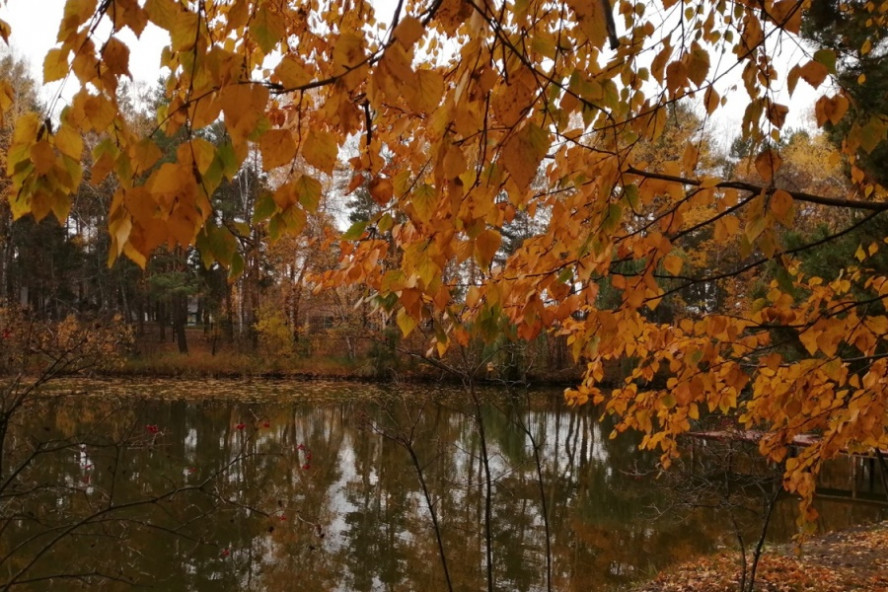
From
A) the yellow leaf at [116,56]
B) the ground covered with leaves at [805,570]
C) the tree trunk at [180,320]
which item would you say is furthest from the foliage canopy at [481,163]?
the tree trunk at [180,320]

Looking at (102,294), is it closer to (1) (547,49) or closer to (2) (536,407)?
(2) (536,407)

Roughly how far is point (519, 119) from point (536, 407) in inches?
594

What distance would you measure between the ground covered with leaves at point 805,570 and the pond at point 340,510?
62cm

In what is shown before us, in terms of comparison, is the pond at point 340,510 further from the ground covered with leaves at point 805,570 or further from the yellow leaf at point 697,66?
the yellow leaf at point 697,66

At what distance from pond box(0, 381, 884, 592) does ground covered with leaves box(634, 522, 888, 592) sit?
0.62 meters

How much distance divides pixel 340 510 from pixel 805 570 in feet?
15.3

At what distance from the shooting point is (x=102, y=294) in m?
21.1

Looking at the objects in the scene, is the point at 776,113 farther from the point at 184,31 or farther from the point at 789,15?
the point at 184,31

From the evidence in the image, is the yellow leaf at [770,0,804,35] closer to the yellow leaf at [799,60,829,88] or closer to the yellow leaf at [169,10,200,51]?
the yellow leaf at [799,60,829,88]

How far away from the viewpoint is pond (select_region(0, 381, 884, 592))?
4.68m

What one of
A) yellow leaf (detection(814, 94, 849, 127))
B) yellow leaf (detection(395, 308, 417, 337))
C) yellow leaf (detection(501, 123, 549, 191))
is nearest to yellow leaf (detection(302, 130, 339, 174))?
yellow leaf (detection(501, 123, 549, 191))

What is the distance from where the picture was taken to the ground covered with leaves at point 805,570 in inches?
192

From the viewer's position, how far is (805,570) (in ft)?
17.3

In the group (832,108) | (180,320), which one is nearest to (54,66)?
(832,108)
